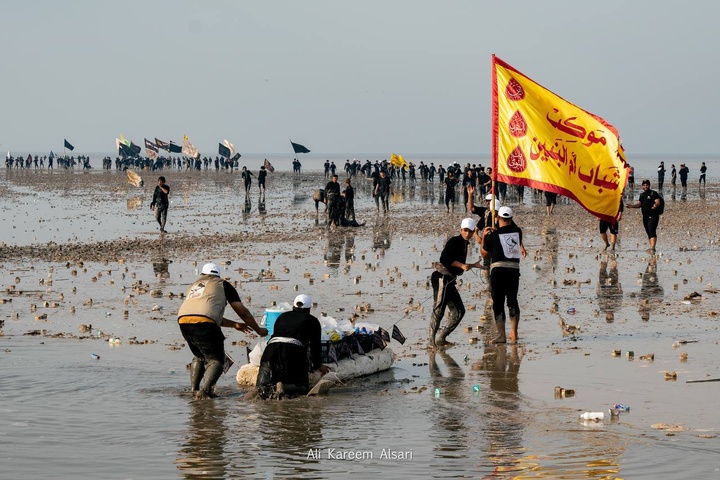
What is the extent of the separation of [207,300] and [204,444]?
2.08m

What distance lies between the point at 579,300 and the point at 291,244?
Result: 40.5ft

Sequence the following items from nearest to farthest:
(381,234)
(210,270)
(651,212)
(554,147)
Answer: (210,270) → (554,147) → (651,212) → (381,234)

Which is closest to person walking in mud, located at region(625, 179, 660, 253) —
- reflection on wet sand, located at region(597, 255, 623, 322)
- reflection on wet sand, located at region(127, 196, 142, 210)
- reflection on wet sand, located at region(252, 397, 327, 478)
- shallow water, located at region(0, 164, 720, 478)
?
shallow water, located at region(0, 164, 720, 478)

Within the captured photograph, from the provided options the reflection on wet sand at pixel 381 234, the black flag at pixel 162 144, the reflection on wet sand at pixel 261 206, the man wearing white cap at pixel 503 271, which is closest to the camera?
the man wearing white cap at pixel 503 271

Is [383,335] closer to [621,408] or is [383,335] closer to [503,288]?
[503,288]

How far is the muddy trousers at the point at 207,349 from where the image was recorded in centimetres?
1088

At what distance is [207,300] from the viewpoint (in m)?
10.9

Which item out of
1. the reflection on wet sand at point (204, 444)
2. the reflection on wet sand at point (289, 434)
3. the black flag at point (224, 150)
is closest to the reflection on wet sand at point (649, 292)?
the reflection on wet sand at point (289, 434)

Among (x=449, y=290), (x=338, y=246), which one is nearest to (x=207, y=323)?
(x=449, y=290)

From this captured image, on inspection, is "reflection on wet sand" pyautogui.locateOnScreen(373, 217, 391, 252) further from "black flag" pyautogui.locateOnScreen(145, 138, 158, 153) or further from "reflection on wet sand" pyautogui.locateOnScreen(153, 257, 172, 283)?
"black flag" pyautogui.locateOnScreen(145, 138, 158, 153)

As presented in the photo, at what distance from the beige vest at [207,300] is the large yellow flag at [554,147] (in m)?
5.01

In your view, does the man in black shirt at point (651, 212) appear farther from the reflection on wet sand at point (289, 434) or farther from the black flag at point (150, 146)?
the black flag at point (150, 146)

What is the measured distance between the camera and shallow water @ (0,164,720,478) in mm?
8617

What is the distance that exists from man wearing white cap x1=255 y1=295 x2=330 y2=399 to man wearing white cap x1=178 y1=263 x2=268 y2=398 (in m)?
0.41
